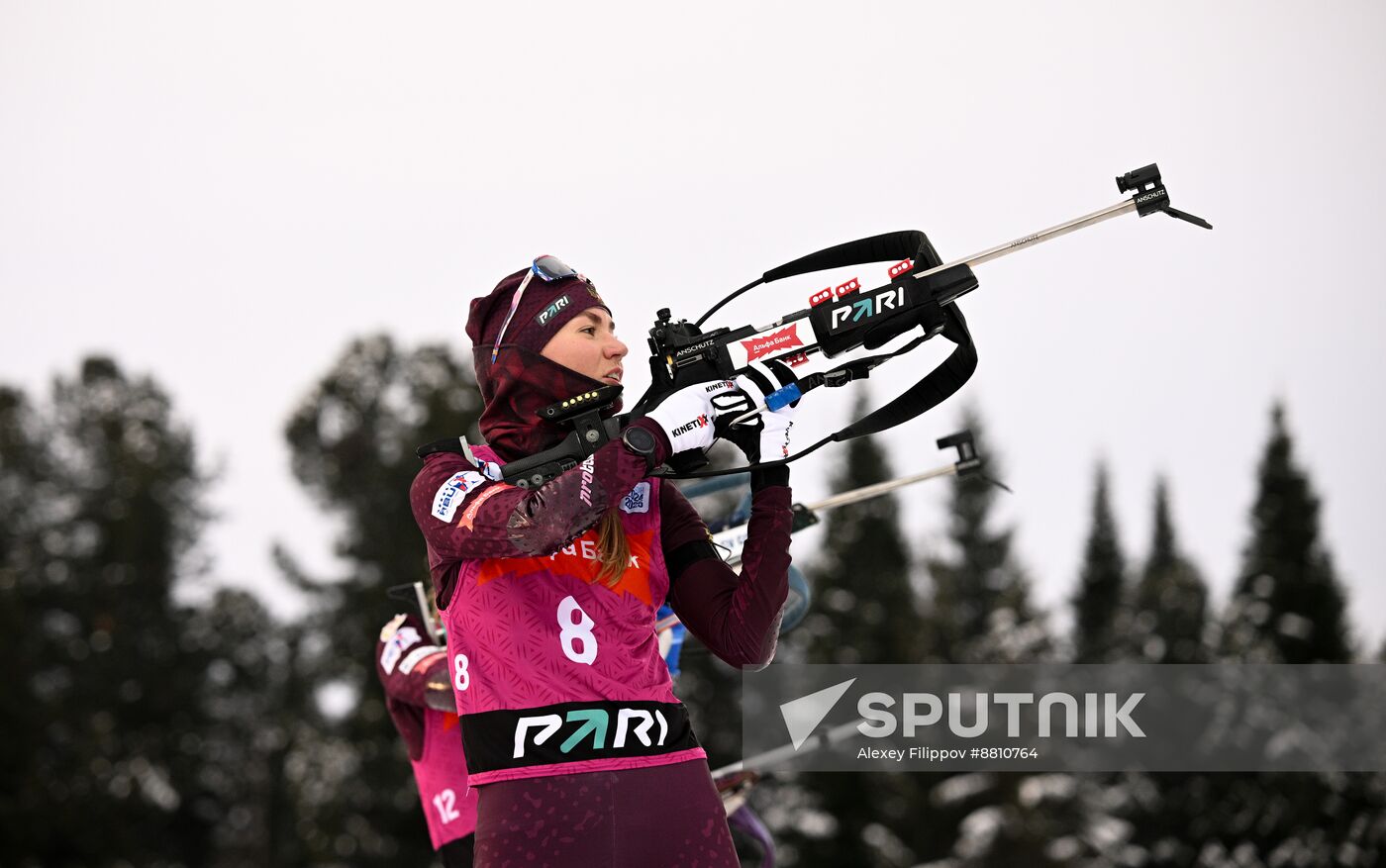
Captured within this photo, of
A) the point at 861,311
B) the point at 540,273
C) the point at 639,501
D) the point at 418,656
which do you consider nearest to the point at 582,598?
the point at 639,501

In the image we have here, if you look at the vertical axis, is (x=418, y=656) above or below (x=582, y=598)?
below

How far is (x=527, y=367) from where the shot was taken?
319 centimetres

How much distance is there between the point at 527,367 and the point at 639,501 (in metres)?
0.38

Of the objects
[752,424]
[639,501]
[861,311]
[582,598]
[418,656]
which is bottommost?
[418,656]

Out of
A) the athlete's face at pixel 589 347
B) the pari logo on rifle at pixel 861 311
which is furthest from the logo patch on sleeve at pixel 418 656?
the pari logo on rifle at pixel 861 311

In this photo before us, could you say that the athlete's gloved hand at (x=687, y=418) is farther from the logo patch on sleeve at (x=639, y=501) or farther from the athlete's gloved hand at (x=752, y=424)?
the logo patch on sleeve at (x=639, y=501)

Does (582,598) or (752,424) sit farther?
(752,424)

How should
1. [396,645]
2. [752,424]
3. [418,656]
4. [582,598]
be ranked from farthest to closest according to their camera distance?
[396,645], [418,656], [752,424], [582,598]

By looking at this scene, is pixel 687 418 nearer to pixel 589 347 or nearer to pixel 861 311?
pixel 589 347

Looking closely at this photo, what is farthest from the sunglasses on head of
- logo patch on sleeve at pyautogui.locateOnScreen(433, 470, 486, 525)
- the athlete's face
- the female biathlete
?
logo patch on sleeve at pyautogui.locateOnScreen(433, 470, 486, 525)

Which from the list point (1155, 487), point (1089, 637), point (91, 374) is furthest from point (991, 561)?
point (91, 374)

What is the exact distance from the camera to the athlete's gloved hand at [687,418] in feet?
9.66

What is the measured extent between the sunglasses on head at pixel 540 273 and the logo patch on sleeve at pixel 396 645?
2.32 meters

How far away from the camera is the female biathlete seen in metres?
2.79
